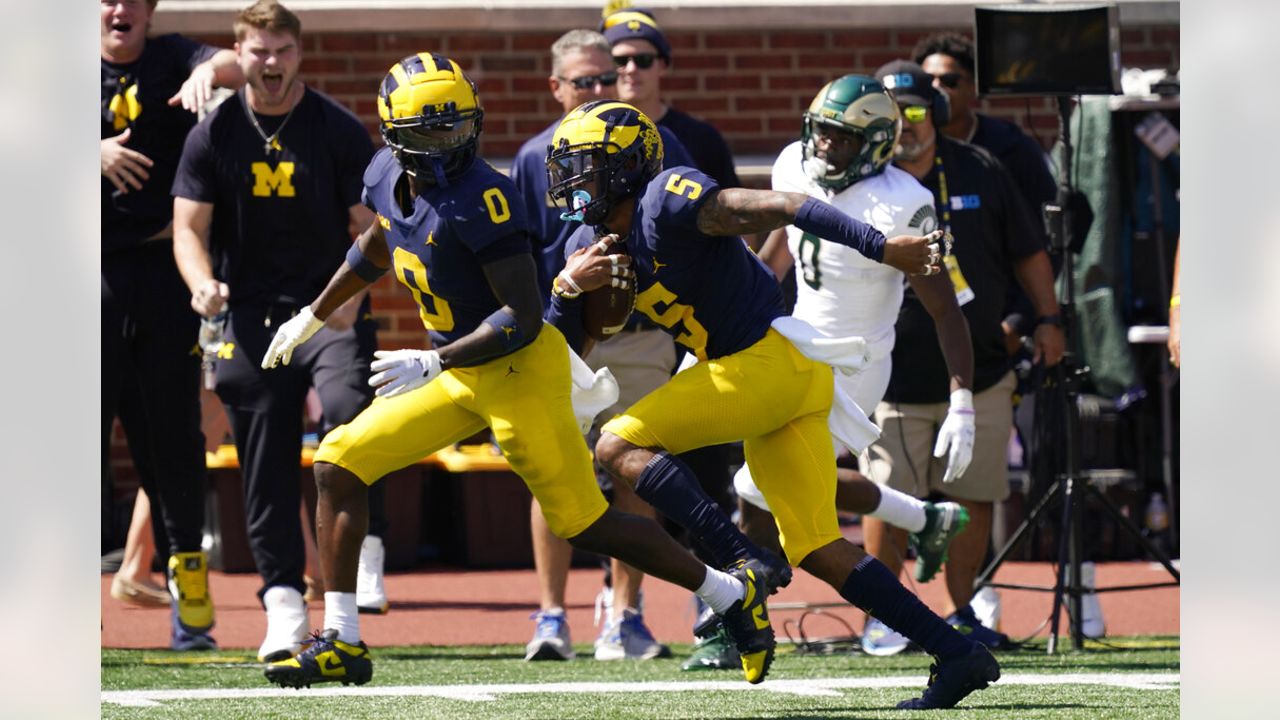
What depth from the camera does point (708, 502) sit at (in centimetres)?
594

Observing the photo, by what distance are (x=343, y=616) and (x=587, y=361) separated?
2183 millimetres

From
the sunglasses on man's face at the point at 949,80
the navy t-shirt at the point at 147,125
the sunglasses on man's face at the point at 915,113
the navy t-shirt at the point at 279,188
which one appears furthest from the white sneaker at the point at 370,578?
the sunglasses on man's face at the point at 949,80

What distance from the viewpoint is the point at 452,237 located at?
589 cm

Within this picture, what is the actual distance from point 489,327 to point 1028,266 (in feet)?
10.4

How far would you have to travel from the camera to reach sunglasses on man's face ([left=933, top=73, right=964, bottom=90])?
8.84 metres

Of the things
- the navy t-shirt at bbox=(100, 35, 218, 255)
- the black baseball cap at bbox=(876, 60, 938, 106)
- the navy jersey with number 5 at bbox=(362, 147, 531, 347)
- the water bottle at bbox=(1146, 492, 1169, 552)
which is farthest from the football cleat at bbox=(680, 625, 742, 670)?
the water bottle at bbox=(1146, 492, 1169, 552)

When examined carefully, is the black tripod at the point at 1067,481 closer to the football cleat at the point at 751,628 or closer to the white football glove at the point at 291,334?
the football cleat at the point at 751,628

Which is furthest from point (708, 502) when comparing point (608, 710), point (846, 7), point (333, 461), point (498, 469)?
point (846, 7)

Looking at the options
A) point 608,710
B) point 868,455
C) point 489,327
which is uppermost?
point 489,327

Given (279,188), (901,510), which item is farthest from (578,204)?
(279,188)

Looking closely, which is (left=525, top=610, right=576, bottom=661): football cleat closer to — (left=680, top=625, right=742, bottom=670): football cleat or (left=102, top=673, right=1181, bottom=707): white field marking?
(left=680, top=625, right=742, bottom=670): football cleat

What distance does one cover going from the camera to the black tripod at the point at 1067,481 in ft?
26.2

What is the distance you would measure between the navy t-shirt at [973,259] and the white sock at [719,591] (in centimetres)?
254
